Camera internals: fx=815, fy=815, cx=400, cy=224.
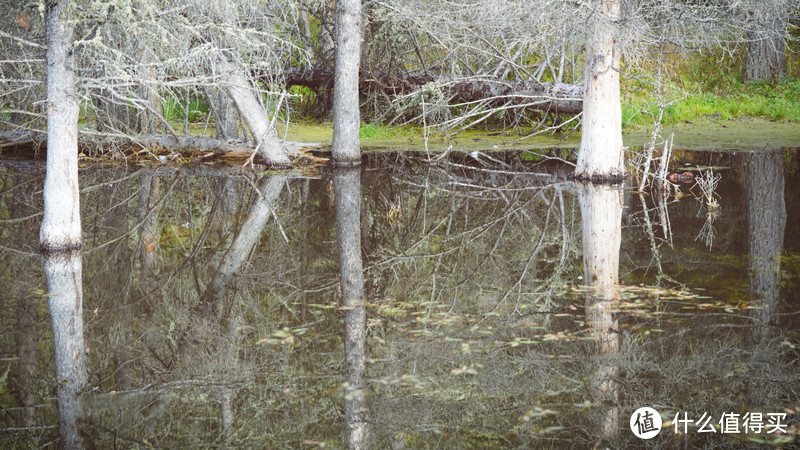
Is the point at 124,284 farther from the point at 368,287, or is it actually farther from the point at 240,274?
the point at 368,287

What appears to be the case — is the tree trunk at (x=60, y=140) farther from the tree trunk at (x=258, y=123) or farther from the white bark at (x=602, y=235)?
the white bark at (x=602, y=235)

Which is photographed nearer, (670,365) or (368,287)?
(670,365)

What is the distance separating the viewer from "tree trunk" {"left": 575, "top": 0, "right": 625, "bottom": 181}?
1165 centimetres

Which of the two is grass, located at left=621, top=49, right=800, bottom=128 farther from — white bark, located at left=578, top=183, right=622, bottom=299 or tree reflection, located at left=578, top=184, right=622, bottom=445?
tree reflection, located at left=578, top=184, right=622, bottom=445

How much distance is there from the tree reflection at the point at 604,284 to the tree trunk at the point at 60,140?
5.34m

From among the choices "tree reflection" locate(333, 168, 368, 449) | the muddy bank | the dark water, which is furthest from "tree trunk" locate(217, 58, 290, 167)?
the dark water

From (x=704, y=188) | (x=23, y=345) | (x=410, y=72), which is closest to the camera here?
(x=23, y=345)

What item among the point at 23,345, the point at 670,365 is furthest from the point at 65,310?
the point at 670,365

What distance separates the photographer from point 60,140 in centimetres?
837

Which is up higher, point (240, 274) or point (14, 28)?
point (14, 28)

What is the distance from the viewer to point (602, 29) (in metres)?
11.3

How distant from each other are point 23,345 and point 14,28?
7969 mm

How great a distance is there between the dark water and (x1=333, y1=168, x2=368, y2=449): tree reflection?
0.08ft

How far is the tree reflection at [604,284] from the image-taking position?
16.0ft
